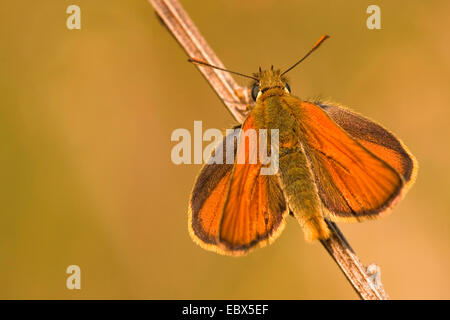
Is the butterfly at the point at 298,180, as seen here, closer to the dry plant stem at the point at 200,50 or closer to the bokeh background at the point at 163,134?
the dry plant stem at the point at 200,50

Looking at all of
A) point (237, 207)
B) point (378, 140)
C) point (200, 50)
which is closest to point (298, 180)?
point (237, 207)

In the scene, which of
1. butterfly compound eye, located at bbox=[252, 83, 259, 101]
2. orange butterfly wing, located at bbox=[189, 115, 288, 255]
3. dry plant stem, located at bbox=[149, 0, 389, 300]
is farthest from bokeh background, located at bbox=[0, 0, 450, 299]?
butterfly compound eye, located at bbox=[252, 83, 259, 101]

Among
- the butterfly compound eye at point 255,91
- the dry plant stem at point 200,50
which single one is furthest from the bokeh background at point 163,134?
the butterfly compound eye at point 255,91

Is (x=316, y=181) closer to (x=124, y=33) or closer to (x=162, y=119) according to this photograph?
(x=162, y=119)

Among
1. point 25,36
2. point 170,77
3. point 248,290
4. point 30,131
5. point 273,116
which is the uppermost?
point 25,36

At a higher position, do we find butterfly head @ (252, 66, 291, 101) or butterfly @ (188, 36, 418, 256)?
butterfly head @ (252, 66, 291, 101)

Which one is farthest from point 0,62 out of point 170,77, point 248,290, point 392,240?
point 392,240

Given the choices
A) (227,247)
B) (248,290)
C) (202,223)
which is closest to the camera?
(227,247)

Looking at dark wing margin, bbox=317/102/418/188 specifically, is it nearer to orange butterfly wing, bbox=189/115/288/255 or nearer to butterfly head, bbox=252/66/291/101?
butterfly head, bbox=252/66/291/101
